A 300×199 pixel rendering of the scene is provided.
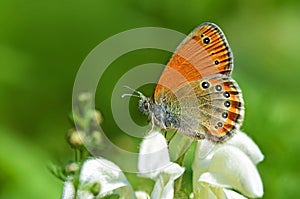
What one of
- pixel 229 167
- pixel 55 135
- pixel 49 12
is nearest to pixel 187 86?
pixel 229 167

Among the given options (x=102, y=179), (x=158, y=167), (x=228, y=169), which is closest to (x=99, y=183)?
(x=102, y=179)

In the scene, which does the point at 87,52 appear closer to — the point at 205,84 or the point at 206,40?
the point at 205,84

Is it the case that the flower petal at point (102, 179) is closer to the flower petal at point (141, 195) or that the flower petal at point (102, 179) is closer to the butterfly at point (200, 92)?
the flower petal at point (141, 195)

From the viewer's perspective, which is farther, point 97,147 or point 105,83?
point 105,83

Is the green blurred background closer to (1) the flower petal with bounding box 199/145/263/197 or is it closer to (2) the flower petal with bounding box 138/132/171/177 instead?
(1) the flower petal with bounding box 199/145/263/197

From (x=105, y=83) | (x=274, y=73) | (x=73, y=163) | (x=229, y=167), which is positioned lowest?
(x=229, y=167)

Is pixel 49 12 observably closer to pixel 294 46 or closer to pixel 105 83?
pixel 105 83
